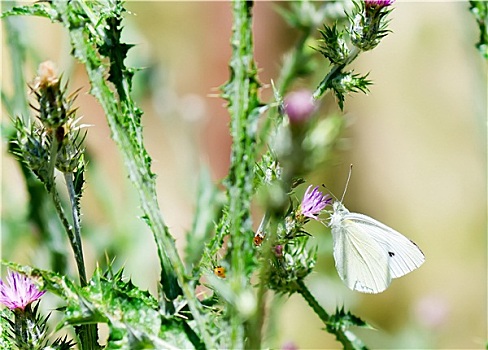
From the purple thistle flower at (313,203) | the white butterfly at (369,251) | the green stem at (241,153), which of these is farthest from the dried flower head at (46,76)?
the white butterfly at (369,251)

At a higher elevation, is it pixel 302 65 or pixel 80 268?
pixel 302 65

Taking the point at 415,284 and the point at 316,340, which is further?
the point at 415,284

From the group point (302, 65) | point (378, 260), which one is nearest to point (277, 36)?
point (378, 260)

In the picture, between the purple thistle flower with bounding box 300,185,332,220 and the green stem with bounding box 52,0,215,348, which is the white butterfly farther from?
the green stem with bounding box 52,0,215,348

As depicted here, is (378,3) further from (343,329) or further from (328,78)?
(343,329)

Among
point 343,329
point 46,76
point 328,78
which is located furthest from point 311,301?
point 46,76

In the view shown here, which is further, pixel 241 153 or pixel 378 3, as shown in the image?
pixel 378 3

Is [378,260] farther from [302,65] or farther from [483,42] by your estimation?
[302,65]
